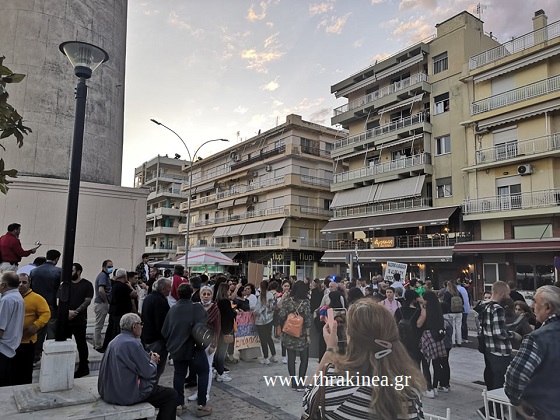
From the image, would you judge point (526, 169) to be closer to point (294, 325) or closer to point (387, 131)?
point (387, 131)

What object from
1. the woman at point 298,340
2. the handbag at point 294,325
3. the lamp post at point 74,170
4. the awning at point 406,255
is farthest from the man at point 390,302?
the awning at point 406,255

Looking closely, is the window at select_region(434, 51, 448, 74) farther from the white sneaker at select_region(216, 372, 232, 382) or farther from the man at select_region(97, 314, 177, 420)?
the man at select_region(97, 314, 177, 420)

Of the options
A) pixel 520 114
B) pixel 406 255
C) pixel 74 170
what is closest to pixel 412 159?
pixel 406 255

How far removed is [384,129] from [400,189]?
229 inches

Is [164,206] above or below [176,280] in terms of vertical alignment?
above

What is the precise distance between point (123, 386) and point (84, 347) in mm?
3065

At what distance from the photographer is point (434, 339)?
6.91 metres

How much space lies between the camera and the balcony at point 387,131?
30.8 m

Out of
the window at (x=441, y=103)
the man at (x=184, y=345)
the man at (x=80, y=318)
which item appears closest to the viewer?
the man at (x=184, y=345)

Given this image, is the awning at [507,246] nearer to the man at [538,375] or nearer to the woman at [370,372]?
the man at [538,375]

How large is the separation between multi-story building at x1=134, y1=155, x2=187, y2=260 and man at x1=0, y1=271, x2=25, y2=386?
181 ft

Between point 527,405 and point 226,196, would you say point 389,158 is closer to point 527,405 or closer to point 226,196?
point 226,196

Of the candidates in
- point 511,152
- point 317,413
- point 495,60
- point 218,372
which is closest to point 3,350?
point 218,372

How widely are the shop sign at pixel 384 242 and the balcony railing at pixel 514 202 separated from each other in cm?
611
